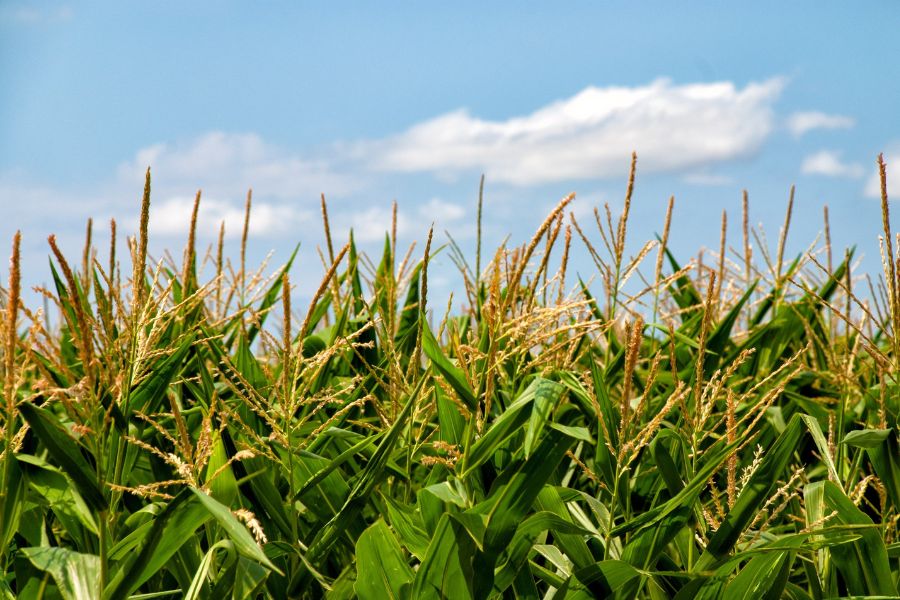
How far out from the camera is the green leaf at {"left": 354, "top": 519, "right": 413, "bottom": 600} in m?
1.61

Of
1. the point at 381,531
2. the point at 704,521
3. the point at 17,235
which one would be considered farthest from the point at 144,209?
the point at 704,521

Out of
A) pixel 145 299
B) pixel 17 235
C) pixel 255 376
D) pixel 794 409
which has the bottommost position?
pixel 794 409

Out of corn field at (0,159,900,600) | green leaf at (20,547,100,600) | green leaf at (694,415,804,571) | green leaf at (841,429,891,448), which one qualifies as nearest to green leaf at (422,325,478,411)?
corn field at (0,159,900,600)

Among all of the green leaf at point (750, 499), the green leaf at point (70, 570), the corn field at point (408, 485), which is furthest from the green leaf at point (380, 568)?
the green leaf at point (750, 499)

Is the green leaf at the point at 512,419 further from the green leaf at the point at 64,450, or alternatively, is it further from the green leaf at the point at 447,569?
the green leaf at the point at 64,450

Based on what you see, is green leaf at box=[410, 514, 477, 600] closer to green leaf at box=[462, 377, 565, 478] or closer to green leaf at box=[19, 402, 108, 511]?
green leaf at box=[462, 377, 565, 478]

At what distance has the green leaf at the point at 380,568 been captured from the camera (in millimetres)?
1610

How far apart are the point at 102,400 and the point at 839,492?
4.71 feet

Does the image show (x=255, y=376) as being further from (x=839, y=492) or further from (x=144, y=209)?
(x=839, y=492)

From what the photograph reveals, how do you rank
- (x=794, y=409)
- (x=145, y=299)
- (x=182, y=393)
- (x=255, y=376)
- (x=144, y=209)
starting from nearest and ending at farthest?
(x=144, y=209) < (x=145, y=299) < (x=255, y=376) < (x=182, y=393) < (x=794, y=409)

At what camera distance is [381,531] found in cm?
161

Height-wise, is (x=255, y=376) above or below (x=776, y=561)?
above

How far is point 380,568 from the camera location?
1619 millimetres

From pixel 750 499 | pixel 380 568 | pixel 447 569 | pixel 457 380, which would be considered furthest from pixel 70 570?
pixel 750 499
